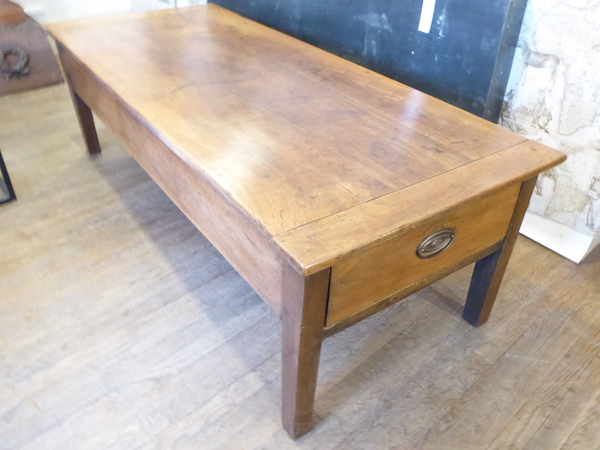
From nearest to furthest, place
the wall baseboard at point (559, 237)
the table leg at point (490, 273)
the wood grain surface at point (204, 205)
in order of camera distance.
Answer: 1. the wood grain surface at point (204, 205)
2. the table leg at point (490, 273)
3. the wall baseboard at point (559, 237)

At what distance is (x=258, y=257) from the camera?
89 cm

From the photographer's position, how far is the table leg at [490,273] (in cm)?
103

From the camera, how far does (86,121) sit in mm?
1881

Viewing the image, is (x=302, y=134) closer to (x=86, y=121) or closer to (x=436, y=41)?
(x=436, y=41)

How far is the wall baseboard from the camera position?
1508mm

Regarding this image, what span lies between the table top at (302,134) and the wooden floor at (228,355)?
1.64ft

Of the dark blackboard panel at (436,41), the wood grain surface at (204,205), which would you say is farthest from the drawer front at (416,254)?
the dark blackboard panel at (436,41)

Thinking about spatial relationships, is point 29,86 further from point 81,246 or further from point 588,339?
point 588,339

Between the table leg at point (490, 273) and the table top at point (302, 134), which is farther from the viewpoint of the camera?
the table leg at point (490, 273)

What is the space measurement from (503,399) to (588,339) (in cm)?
33

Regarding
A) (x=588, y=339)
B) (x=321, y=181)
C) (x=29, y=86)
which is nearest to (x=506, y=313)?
(x=588, y=339)

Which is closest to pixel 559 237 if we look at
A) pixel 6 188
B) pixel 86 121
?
pixel 86 121

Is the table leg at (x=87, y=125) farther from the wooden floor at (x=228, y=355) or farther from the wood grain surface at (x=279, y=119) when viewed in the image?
the wooden floor at (x=228, y=355)

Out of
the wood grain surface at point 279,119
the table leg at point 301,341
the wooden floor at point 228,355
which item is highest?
the wood grain surface at point 279,119
